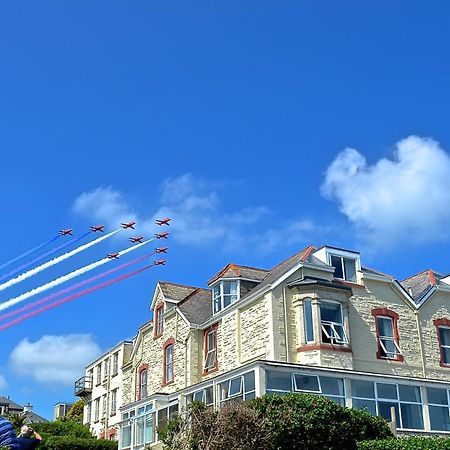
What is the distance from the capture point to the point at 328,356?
102 feet

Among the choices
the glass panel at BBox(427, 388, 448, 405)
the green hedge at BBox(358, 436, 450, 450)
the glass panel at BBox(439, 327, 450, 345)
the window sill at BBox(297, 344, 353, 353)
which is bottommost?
the green hedge at BBox(358, 436, 450, 450)

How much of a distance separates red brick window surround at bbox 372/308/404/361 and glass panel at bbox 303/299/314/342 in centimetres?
414

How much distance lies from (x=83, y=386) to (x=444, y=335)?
35.1 m

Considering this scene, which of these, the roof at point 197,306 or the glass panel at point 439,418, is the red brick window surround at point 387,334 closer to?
the glass panel at point 439,418

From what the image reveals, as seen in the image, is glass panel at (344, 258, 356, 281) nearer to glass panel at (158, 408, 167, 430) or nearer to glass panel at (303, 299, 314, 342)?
glass panel at (303, 299, 314, 342)

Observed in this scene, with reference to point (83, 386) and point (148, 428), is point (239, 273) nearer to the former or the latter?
point (148, 428)

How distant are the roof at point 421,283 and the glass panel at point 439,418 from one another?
21.4 ft

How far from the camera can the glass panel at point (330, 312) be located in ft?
106

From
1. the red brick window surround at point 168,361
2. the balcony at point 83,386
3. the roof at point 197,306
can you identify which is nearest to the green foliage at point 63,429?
the balcony at point 83,386

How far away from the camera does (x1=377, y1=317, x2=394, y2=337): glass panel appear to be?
113ft

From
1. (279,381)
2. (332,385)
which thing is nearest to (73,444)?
(279,381)

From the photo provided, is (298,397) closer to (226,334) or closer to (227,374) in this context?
(227,374)

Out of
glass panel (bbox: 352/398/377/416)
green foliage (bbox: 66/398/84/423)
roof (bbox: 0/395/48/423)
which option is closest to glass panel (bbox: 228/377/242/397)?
glass panel (bbox: 352/398/377/416)

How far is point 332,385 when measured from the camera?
29.3 m
